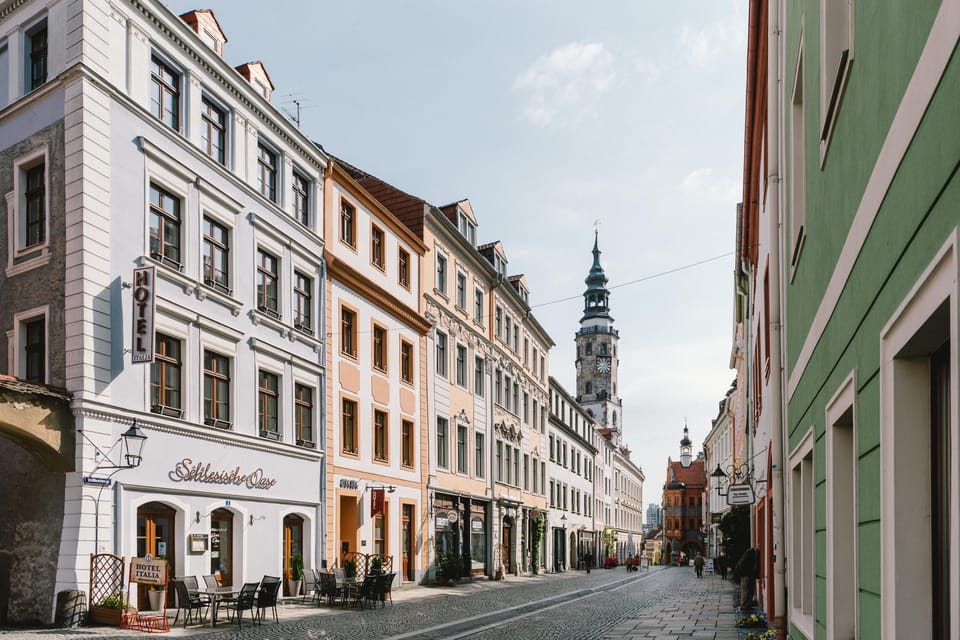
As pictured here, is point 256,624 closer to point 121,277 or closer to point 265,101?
point 121,277

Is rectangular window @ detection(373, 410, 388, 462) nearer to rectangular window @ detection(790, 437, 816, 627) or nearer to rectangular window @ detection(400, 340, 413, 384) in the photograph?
rectangular window @ detection(400, 340, 413, 384)

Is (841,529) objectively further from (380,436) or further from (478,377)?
(478,377)

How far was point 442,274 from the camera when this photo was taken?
39.0 metres

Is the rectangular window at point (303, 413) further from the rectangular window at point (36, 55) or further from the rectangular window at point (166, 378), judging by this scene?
the rectangular window at point (36, 55)

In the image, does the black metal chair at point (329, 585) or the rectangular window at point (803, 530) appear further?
the black metal chair at point (329, 585)

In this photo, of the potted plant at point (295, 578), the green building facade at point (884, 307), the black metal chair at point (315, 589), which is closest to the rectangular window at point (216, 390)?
the black metal chair at point (315, 589)

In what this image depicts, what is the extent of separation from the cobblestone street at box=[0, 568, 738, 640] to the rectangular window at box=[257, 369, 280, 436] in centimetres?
448

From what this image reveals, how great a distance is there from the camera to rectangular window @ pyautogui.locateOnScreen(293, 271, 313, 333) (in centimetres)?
2719

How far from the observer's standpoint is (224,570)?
74.3ft

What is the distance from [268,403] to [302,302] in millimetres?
3560

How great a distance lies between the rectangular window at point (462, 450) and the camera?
1569 inches

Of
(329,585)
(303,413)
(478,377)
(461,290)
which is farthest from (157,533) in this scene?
(478,377)

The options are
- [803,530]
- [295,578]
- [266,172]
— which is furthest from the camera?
[266,172]

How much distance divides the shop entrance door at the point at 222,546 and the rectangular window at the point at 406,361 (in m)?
12.0
